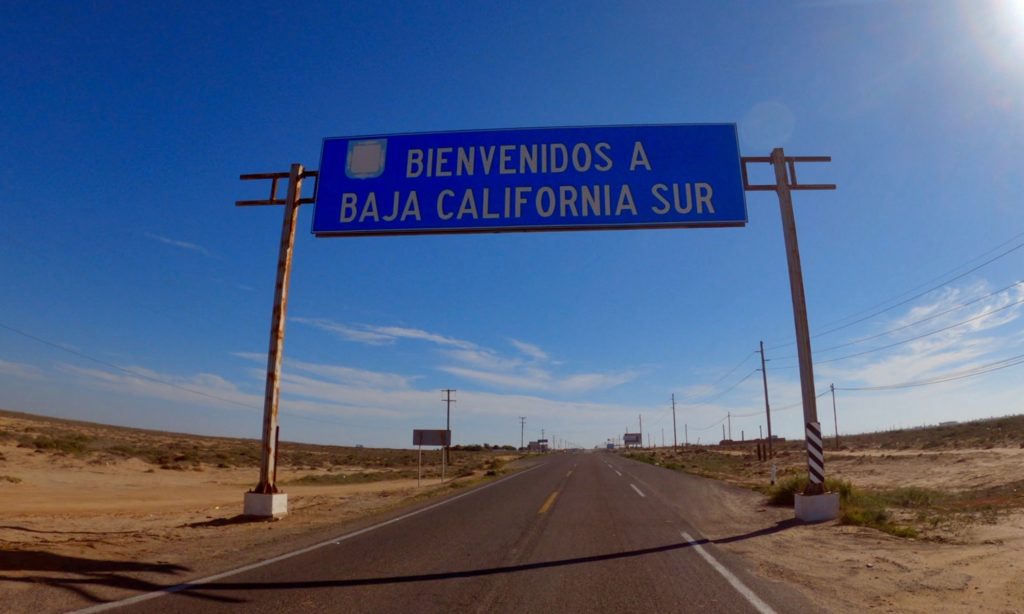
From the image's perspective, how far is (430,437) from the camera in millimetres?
36188

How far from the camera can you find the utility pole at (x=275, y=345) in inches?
558

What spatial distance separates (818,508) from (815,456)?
1.06 metres

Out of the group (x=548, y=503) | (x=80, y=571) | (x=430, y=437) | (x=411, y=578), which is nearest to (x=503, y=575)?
(x=411, y=578)

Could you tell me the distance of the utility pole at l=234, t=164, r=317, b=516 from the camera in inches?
558

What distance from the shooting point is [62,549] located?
30.2ft

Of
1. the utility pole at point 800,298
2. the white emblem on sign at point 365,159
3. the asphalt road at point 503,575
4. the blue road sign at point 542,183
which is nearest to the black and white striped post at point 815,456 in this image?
the utility pole at point 800,298

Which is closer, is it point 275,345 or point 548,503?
point 275,345

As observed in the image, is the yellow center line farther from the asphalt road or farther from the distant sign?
the distant sign

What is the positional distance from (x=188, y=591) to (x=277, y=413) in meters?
8.27

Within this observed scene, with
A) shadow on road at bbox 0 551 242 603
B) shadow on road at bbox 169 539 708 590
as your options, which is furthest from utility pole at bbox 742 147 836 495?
shadow on road at bbox 0 551 242 603

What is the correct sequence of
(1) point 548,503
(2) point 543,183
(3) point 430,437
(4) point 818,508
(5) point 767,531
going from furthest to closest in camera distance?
1. (3) point 430,437
2. (1) point 548,503
3. (4) point 818,508
4. (2) point 543,183
5. (5) point 767,531

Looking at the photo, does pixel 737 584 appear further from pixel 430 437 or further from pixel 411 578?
pixel 430 437

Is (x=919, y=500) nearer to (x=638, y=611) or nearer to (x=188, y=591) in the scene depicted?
(x=638, y=611)

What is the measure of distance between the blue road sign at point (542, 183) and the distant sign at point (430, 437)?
80.6 feet
